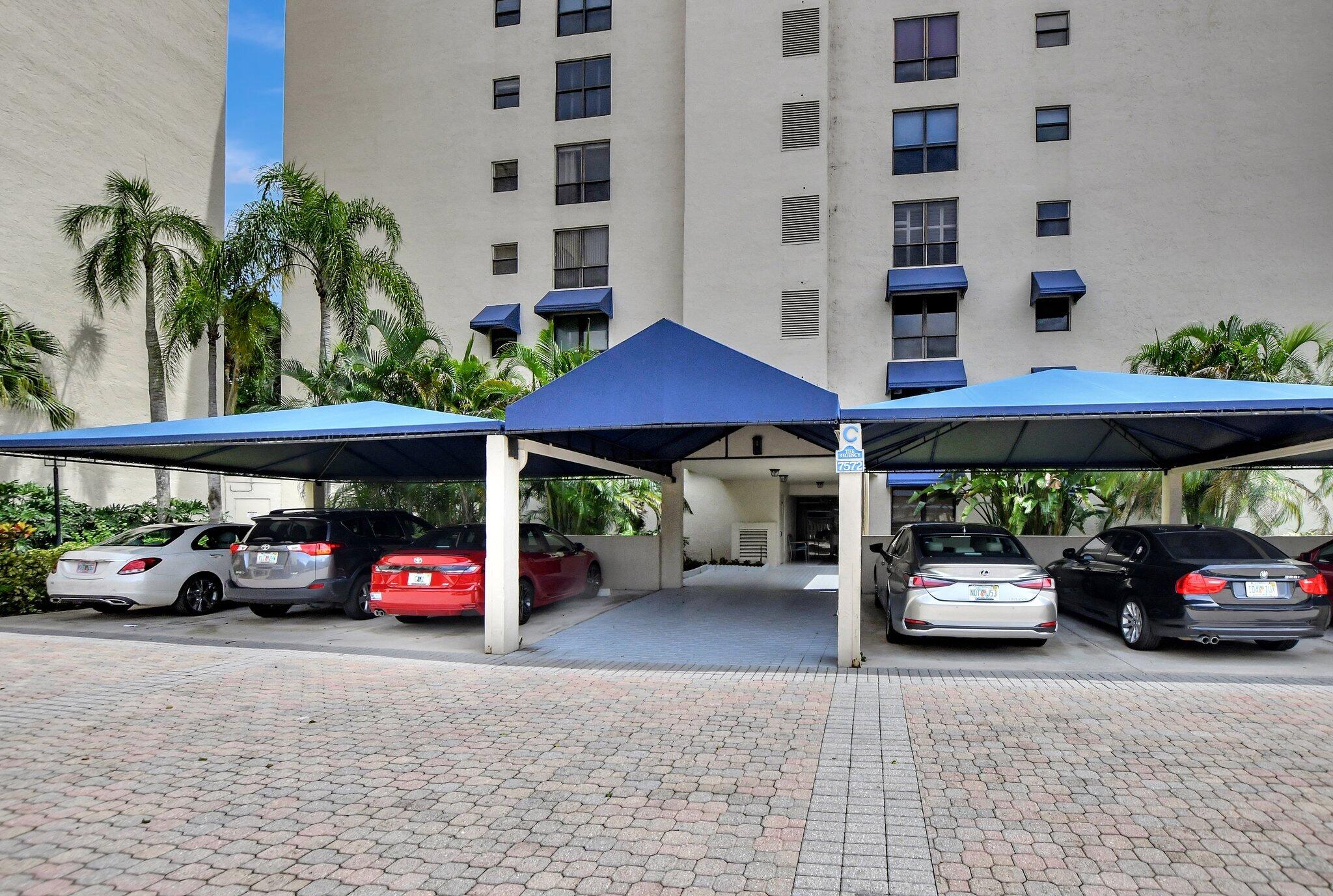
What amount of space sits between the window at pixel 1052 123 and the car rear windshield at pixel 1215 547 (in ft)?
52.8

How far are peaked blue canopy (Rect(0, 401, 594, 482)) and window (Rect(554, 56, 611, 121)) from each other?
14186 millimetres

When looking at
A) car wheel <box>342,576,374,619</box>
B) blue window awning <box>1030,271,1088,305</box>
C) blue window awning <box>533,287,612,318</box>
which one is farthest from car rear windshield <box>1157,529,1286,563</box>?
blue window awning <box>533,287,612,318</box>

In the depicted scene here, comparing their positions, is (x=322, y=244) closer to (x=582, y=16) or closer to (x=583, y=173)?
(x=583, y=173)

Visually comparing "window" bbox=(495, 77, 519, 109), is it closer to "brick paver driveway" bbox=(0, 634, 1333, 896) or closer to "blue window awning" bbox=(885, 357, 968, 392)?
"blue window awning" bbox=(885, 357, 968, 392)

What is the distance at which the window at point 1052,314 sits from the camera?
2270 cm

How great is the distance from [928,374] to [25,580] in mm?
19873

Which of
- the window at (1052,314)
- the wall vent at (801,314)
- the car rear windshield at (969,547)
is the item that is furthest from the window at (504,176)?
the car rear windshield at (969,547)

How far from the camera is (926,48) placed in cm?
2397

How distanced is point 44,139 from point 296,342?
902cm

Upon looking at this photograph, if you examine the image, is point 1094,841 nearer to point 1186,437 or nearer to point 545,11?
point 1186,437

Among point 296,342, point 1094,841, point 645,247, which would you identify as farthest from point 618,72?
point 1094,841

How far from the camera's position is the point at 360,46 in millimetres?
28234

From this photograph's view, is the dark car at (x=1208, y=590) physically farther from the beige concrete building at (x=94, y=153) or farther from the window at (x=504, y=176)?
the beige concrete building at (x=94, y=153)

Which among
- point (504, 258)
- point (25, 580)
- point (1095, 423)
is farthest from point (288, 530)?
point (504, 258)
